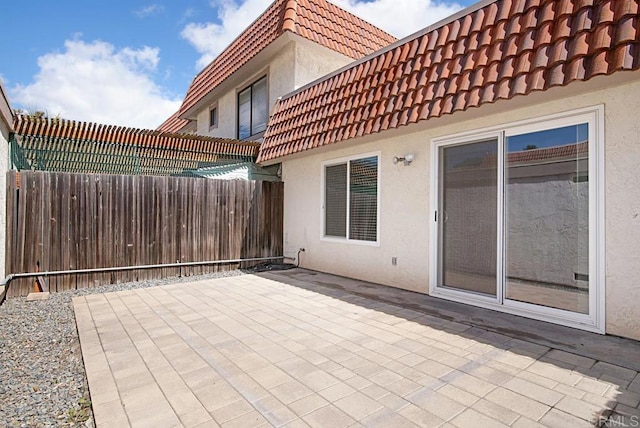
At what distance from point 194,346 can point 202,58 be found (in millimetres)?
15253

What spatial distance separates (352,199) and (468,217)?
2648 mm

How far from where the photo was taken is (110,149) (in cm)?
812

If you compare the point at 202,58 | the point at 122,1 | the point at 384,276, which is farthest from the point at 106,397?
the point at 202,58

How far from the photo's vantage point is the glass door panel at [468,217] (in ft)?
15.9

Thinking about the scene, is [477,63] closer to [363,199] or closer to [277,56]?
[363,199]

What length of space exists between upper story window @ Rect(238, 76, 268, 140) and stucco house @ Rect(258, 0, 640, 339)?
13.5 feet

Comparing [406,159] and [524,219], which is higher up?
[406,159]

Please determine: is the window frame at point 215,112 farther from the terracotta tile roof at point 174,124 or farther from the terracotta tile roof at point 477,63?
the terracotta tile roof at point 477,63

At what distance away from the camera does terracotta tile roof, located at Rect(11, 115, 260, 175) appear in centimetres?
709

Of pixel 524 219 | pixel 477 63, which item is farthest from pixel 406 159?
pixel 524 219

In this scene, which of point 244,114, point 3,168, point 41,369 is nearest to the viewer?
point 41,369

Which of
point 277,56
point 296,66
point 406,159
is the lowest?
point 406,159

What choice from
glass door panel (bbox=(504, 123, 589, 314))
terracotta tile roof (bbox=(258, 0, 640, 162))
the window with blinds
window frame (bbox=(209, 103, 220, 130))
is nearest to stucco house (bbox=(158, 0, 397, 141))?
window frame (bbox=(209, 103, 220, 130))

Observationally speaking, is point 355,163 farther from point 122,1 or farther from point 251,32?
point 122,1
